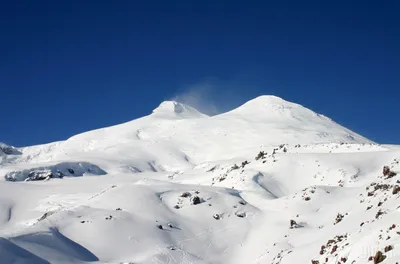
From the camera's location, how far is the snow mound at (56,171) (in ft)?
283

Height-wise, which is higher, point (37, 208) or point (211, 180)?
point (211, 180)

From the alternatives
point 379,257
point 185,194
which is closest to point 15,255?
point 185,194

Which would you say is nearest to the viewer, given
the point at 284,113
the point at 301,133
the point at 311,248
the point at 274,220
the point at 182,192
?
the point at 311,248

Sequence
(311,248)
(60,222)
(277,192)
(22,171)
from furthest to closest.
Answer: (22,171) → (277,192) → (60,222) → (311,248)

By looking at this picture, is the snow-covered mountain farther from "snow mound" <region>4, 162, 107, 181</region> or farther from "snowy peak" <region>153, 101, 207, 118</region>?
"snowy peak" <region>153, 101, 207, 118</region>

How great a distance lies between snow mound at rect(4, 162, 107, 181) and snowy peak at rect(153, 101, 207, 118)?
75.6 meters

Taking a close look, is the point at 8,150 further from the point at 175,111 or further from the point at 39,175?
the point at 39,175

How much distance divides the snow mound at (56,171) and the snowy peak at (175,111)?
248ft

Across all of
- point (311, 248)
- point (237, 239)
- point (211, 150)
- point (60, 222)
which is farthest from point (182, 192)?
point (211, 150)

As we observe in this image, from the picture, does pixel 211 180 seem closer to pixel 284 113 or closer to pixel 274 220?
pixel 274 220

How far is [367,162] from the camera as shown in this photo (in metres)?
48.1

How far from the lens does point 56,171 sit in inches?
3568

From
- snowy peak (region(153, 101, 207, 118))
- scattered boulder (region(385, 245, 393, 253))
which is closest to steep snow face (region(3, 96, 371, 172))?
snowy peak (region(153, 101, 207, 118))

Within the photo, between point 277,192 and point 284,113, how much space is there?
10215 centimetres
